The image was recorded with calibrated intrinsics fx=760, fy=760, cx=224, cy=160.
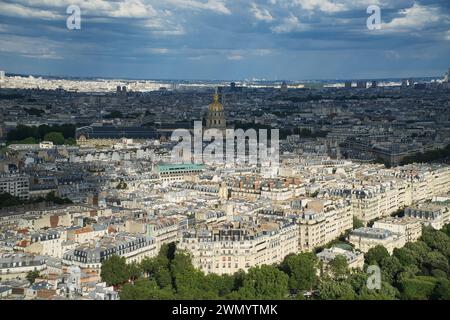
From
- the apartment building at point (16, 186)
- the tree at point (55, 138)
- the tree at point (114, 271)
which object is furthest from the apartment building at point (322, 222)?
the tree at point (55, 138)

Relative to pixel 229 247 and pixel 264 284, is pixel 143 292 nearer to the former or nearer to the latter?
pixel 264 284

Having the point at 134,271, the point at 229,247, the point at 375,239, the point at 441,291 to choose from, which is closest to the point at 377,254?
the point at 375,239

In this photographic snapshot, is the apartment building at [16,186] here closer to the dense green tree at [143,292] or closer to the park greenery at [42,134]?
the dense green tree at [143,292]

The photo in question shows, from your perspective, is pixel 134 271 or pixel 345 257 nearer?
pixel 134 271

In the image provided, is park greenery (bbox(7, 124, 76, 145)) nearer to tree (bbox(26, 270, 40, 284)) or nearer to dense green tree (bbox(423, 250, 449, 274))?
tree (bbox(26, 270, 40, 284))

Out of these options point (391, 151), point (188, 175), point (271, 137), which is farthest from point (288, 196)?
point (271, 137)

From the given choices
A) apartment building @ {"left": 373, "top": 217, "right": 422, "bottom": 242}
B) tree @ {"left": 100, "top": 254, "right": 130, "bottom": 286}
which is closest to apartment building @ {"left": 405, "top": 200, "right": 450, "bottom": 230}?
apartment building @ {"left": 373, "top": 217, "right": 422, "bottom": 242}
